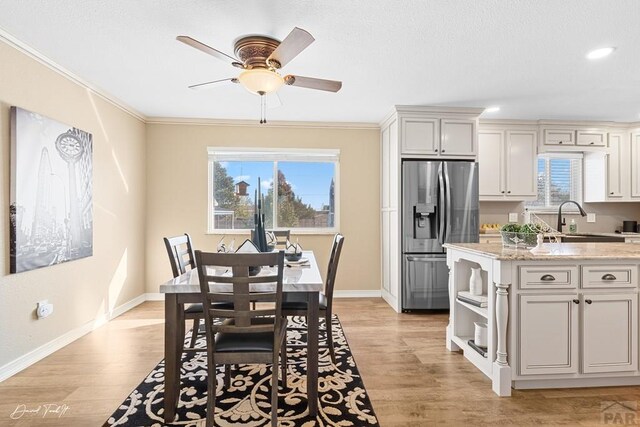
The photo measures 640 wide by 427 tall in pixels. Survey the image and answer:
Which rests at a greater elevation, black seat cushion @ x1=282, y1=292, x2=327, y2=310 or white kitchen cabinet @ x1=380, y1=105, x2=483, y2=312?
white kitchen cabinet @ x1=380, y1=105, x2=483, y2=312

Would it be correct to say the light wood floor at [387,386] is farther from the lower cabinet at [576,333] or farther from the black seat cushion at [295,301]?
the black seat cushion at [295,301]

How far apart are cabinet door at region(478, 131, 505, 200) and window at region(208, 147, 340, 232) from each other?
199 centimetres

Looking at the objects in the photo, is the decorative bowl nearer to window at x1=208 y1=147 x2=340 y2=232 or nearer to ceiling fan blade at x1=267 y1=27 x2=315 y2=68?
ceiling fan blade at x1=267 y1=27 x2=315 y2=68

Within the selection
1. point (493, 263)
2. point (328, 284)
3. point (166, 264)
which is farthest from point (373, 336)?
point (166, 264)

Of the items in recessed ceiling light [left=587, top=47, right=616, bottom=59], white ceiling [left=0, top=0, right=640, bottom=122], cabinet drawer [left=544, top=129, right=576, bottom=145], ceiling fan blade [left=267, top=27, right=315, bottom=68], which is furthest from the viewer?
cabinet drawer [left=544, top=129, right=576, bottom=145]

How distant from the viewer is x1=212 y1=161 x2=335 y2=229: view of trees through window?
490 centimetres

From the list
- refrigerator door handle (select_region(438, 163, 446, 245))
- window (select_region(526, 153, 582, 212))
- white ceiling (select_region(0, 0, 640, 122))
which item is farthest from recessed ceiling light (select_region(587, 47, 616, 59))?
window (select_region(526, 153, 582, 212))

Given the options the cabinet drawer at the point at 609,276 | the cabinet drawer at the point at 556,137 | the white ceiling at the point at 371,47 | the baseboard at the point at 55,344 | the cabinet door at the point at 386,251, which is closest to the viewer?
the white ceiling at the point at 371,47

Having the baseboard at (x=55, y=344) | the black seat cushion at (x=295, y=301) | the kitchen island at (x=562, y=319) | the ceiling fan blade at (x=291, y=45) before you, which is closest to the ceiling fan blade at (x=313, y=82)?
the ceiling fan blade at (x=291, y=45)

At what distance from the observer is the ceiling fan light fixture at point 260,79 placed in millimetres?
2259

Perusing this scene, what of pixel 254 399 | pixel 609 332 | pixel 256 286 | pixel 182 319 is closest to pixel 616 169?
pixel 609 332

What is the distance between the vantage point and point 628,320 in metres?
2.34

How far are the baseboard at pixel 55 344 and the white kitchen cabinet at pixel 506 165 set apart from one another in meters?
4.88

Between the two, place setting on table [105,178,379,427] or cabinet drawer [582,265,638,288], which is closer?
place setting on table [105,178,379,427]
